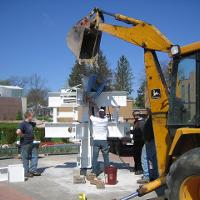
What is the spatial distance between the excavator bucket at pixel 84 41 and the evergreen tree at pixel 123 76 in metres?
47.9

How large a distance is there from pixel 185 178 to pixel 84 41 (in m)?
4.75

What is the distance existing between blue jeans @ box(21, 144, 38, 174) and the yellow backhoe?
420 centimetres

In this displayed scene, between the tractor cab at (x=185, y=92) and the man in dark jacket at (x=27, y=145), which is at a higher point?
the tractor cab at (x=185, y=92)

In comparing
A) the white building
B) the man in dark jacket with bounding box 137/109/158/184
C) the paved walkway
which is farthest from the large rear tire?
the white building

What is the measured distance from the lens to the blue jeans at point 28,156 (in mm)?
10445

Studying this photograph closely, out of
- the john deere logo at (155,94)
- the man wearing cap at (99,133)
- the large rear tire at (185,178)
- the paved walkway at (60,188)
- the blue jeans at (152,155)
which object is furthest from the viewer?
the man wearing cap at (99,133)

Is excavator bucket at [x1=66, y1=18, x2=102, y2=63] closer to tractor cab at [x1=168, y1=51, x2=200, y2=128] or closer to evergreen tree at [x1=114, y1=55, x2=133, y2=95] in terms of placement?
tractor cab at [x1=168, y1=51, x2=200, y2=128]

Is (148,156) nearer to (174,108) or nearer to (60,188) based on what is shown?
(60,188)

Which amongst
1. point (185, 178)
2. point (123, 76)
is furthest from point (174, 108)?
point (123, 76)

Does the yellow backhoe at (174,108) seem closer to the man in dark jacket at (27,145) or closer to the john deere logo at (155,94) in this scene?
the john deere logo at (155,94)

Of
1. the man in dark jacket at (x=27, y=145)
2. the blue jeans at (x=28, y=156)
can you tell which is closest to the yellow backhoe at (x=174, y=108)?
the man in dark jacket at (x=27, y=145)

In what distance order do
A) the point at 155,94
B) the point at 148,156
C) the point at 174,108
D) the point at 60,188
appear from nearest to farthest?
the point at 174,108 < the point at 155,94 < the point at 60,188 < the point at 148,156

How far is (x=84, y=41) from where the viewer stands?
9.30m

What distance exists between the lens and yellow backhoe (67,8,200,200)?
5574 millimetres
